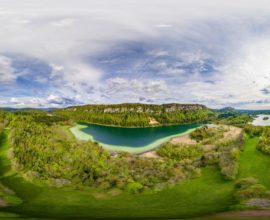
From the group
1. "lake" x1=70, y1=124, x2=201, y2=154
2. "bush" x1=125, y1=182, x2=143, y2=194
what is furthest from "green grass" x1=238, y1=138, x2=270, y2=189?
"lake" x1=70, y1=124, x2=201, y2=154

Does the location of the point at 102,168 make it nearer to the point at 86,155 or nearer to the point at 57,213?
the point at 86,155

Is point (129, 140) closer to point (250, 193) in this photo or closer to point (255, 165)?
point (255, 165)

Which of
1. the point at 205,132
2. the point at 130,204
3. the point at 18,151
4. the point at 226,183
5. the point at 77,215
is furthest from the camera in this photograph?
the point at 205,132

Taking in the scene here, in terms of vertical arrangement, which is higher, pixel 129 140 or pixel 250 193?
pixel 129 140

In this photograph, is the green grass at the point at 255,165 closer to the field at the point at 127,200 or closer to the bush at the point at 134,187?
the field at the point at 127,200

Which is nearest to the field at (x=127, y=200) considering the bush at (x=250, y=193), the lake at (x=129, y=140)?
the bush at (x=250, y=193)

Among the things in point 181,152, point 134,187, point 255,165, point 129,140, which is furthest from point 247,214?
point 129,140

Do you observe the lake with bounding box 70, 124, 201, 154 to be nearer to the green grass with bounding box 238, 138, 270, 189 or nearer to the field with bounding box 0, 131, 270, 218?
the green grass with bounding box 238, 138, 270, 189

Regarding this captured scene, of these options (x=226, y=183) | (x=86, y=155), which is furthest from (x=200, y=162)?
(x=86, y=155)
